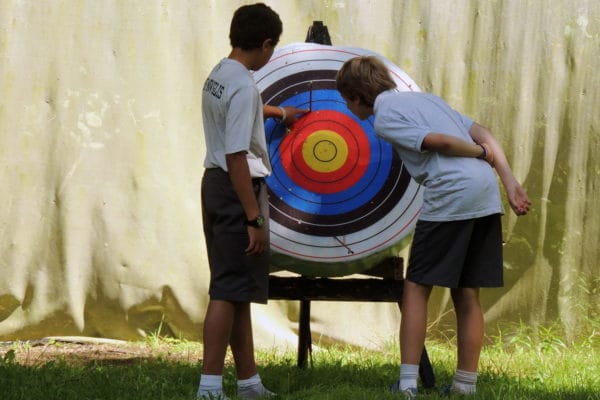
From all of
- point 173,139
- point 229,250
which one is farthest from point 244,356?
point 173,139

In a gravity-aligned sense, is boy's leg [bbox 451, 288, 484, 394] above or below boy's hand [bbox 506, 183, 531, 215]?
below

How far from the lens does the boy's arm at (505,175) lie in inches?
129

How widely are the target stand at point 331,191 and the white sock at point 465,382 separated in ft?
1.21

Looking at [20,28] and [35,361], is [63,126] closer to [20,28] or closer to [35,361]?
[20,28]

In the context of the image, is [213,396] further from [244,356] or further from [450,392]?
[450,392]

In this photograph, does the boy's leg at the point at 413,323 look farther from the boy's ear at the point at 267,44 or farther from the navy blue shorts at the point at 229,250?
the boy's ear at the point at 267,44

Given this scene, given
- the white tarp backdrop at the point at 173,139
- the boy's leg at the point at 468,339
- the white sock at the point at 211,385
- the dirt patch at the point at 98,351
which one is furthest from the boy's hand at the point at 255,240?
the white tarp backdrop at the point at 173,139

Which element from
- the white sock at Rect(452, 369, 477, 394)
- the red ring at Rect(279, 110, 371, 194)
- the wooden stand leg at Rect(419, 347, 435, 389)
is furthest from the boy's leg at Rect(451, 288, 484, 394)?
the red ring at Rect(279, 110, 371, 194)

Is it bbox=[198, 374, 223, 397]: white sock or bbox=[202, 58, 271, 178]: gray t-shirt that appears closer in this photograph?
bbox=[202, 58, 271, 178]: gray t-shirt

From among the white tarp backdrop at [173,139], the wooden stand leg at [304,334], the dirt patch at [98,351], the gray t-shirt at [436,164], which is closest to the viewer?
the gray t-shirt at [436,164]

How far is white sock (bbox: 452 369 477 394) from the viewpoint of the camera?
11.0 ft

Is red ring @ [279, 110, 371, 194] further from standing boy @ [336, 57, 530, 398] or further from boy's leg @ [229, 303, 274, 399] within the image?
boy's leg @ [229, 303, 274, 399]

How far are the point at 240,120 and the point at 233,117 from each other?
0.08ft

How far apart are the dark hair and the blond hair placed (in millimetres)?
307
